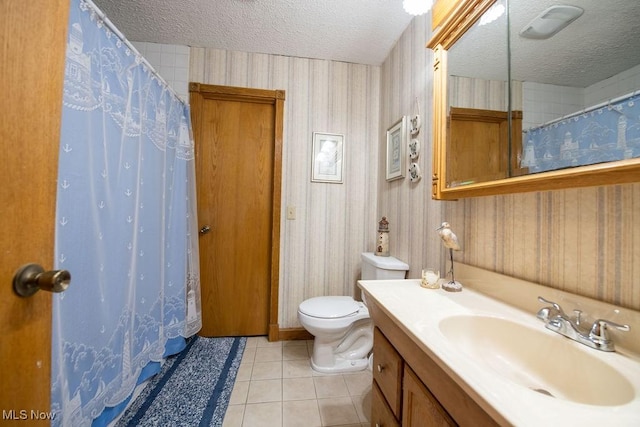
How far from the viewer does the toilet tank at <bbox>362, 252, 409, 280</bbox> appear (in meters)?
1.45

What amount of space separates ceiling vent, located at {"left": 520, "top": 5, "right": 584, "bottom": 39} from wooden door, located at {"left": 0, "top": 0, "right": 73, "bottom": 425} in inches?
48.0

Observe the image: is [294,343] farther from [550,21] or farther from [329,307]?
[550,21]

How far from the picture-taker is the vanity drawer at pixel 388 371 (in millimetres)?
708

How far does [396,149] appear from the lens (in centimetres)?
167

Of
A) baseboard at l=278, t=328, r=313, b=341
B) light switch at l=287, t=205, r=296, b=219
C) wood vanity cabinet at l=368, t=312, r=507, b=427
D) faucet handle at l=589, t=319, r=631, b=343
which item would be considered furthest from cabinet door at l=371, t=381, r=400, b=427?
light switch at l=287, t=205, r=296, b=219

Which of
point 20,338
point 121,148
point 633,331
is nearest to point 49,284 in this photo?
point 20,338

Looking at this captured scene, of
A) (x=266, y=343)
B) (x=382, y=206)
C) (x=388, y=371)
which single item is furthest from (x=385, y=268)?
(x=266, y=343)

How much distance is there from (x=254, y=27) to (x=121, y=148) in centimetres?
125

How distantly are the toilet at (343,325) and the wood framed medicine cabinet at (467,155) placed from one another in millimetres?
651

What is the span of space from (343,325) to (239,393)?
71 centimetres

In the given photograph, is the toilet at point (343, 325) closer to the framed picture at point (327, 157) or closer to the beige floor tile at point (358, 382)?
the beige floor tile at point (358, 382)

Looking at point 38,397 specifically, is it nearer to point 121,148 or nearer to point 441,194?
point 121,148

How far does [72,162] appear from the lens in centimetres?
85

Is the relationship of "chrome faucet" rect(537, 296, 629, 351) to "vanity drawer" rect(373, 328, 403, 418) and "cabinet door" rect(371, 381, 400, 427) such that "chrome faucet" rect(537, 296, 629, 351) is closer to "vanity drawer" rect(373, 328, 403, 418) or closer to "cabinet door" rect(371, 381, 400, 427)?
"vanity drawer" rect(373, 328, 403, 418)
